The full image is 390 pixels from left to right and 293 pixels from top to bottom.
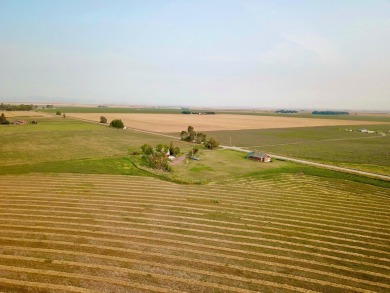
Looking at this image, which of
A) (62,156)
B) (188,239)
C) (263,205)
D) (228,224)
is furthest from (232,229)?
(62,156)

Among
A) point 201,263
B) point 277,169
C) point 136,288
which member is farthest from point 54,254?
point 277,169

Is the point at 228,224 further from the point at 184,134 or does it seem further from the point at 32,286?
the point at 184,134

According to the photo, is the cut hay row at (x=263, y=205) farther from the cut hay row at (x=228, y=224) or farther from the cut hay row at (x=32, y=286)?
the cut hay row at (x=32, y=286)

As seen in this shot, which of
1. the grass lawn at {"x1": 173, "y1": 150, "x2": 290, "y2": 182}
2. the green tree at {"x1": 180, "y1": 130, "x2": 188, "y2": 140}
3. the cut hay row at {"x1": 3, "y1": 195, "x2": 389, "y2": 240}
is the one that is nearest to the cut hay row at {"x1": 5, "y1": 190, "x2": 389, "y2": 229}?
the cut hay row at {"x1": 3, "y1": 195, "x2": 389, "y2": 240}

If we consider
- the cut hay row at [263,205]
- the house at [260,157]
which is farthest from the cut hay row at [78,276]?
the house at [260,157]

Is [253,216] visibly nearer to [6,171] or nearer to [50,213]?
[50,213]

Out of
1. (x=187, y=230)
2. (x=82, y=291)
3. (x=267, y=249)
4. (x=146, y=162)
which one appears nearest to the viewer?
(x=82, y=291)
